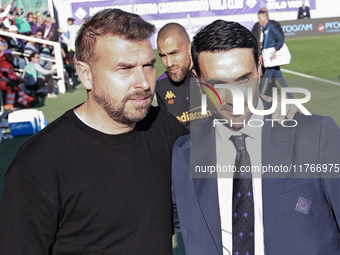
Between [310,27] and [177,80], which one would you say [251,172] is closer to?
[177,80]

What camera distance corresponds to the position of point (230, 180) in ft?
8.12

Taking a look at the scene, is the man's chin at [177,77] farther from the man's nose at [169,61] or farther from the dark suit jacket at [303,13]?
the dark suit jacket at [303,13]

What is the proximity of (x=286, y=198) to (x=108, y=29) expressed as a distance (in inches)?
50.5

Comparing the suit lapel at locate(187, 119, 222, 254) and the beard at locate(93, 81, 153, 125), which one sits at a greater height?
the beard at locate(93, 81, 153, 125)

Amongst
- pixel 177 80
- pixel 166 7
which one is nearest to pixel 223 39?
pixel 177 80

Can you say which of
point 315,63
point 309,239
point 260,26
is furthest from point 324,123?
point 315,63

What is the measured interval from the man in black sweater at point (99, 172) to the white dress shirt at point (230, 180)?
35 centimetres

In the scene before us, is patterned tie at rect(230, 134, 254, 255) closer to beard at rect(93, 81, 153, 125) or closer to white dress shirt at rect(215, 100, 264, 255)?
white dress shirt at rect(215, 100, 264, 255)

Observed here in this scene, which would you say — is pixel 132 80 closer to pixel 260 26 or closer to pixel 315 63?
pixel 260 26

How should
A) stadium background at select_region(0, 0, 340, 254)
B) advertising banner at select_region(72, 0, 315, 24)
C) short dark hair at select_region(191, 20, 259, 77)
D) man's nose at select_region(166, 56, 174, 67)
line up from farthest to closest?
advertising banner at select_region(72, 0, 315, 24), stadium background at select_region(0, 0, 340, 254), man's nose at select_region(166, 56, 174, 67), short dark hair at select_region(191, 20, 259, 77)

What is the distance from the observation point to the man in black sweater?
2328mm

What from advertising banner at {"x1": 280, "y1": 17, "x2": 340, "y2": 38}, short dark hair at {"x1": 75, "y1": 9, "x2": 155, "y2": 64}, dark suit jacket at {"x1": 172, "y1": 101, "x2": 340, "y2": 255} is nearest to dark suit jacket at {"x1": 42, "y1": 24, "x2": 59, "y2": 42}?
advertising banner at {"x1": 280, "y1": 17, "x2": 340, "y2": 38}

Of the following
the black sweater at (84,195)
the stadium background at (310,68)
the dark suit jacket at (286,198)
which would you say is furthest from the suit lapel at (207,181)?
the stadium background at (310,68)

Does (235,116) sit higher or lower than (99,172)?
higher
